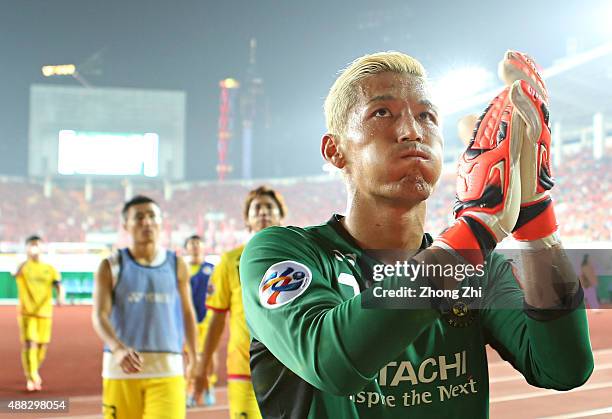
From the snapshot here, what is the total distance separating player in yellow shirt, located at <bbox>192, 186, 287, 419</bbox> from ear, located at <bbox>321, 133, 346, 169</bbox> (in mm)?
1723

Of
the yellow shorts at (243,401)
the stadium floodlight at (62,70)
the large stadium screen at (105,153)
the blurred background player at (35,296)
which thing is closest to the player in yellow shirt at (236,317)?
the yellow shorts at (243,401)

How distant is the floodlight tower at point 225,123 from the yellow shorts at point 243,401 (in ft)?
73.3

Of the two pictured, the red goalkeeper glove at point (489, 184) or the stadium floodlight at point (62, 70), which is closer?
the red goalkeeper glove at point (489, 184)

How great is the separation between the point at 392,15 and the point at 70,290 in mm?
9051

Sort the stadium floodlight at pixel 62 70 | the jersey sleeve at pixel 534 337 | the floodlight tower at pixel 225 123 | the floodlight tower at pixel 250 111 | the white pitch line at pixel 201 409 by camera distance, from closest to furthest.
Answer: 1. the jersey sleeve at pixel 534 337
2. the white pitch line at pixel 201 409
3. the stadium floodlight at pixel 62 70
4. the floodlight tower at pixel 250 111
5. the floodlight tower at pixel 225 123

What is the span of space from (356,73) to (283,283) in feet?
0.82

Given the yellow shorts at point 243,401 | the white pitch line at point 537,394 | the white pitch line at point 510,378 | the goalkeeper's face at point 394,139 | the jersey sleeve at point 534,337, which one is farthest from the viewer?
the white pitch line at point 510,378

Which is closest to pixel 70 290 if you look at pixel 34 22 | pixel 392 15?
pixel 392 15

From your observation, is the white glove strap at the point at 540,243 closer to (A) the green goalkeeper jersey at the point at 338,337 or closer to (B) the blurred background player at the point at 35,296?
(A) the green goalkeeper jersey at the point at 338,337

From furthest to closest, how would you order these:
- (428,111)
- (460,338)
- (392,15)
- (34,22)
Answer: (34,22) → (392,15) → (460,338) → (428,111)

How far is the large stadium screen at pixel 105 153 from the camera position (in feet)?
61.1

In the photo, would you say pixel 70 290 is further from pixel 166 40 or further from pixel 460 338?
pixel 460 338

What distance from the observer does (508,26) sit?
481 inches

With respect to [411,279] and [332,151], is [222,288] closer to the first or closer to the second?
[332,151]
